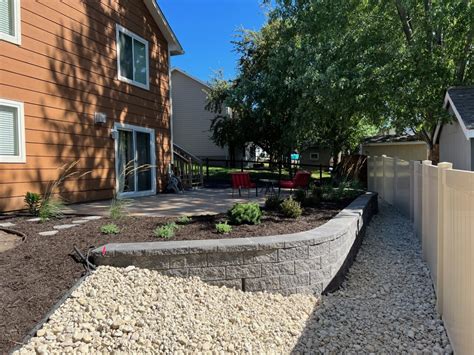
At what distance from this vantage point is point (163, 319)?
3145mm

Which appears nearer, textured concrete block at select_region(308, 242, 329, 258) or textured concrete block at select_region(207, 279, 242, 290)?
textured concrete block at select_region(207, 279, 242, 290)

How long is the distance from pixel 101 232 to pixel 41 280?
55.9 inches

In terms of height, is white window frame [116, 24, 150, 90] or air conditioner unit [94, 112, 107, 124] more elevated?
white window frame [116, 24, 150, 90]

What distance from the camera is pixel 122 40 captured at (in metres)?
9.96

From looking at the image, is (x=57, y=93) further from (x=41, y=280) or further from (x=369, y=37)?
(x=369, y=37)

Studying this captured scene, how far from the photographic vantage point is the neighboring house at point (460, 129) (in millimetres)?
8594

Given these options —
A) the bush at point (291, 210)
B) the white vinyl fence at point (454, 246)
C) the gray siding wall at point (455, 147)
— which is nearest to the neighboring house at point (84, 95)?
the bush at point (291, 210)

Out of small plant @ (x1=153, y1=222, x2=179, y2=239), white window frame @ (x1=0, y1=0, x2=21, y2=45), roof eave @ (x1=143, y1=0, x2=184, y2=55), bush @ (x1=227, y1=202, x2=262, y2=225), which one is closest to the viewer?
small plant @ (x1=153, y1=222, x2=179, y2=239)

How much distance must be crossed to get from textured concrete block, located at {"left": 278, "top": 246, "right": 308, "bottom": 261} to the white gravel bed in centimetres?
43

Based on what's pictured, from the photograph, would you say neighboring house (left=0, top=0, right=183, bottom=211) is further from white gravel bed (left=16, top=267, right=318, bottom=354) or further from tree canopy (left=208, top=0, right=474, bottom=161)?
white gravel bed (left=16, top=267, right=318, bottom=354)

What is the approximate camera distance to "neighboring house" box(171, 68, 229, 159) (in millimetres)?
25750

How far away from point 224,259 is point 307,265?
3.11 ft

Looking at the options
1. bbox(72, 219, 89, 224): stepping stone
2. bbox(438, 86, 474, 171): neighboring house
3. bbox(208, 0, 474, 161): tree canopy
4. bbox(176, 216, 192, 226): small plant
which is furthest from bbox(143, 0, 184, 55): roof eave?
bbox(438, 86, 474, 171): neighboring house

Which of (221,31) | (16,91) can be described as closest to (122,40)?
(16,91)
